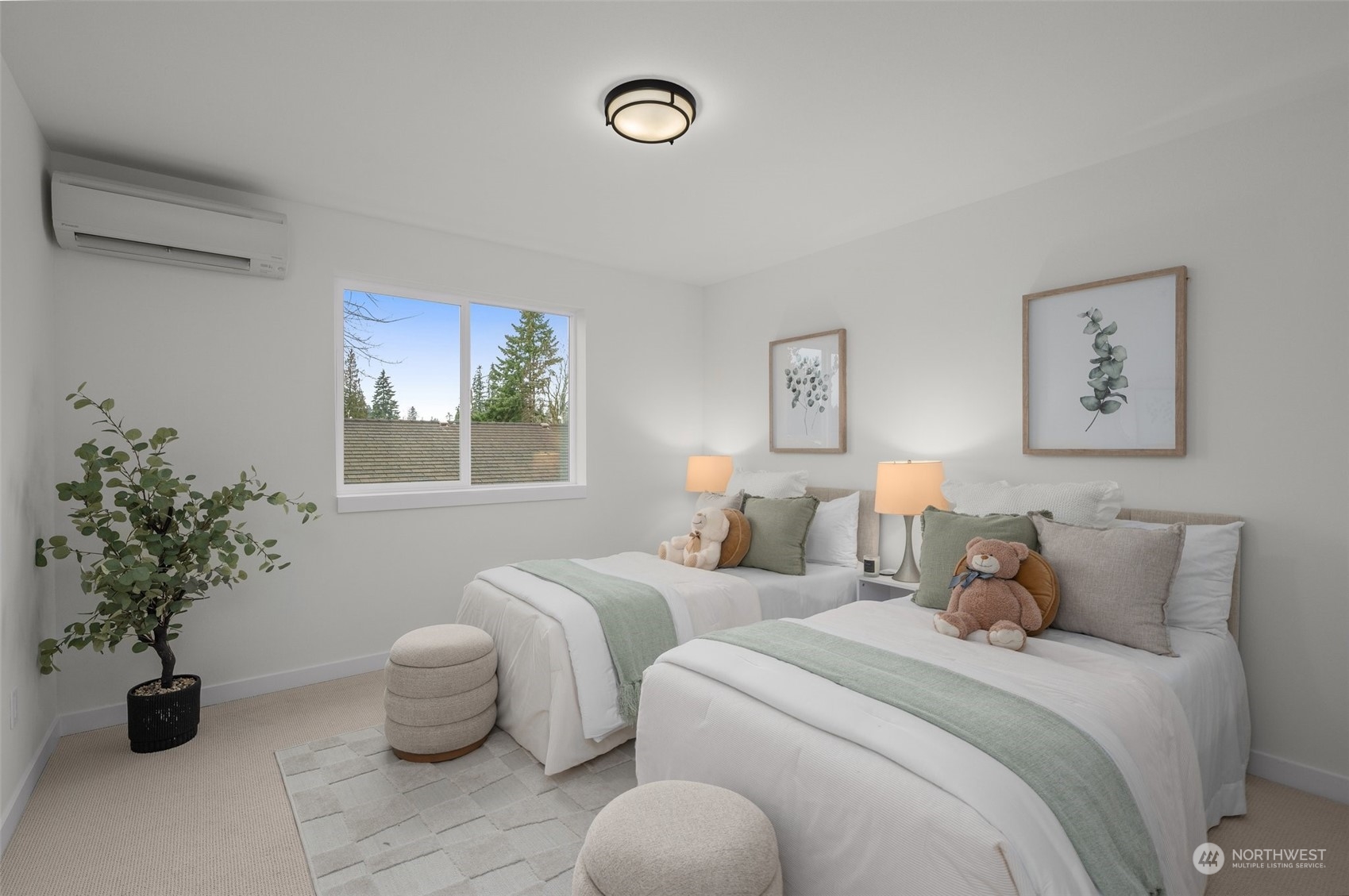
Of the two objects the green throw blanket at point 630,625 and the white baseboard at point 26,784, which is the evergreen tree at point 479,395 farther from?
the white baseboard at point 26,784

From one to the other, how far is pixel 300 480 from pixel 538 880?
8.22 feet

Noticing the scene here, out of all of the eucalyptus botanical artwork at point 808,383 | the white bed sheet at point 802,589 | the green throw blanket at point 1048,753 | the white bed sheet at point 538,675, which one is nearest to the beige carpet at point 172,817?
the white bed sheet at point 538,675

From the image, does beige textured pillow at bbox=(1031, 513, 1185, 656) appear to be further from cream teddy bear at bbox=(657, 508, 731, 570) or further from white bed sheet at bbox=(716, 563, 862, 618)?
cream teddy bear at bbox=(657, 508, 731, 570)

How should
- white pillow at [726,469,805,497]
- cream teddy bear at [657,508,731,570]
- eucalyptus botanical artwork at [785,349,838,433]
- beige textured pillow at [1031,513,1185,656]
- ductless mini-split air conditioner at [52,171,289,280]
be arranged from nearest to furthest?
beige textured pillow at [1031,513,1185,656] → ductless mini-split air conditioner at [52,171,289,280] → cream teddy bear at [657,508,731,570] → white pillow at [726,469,805,497] → eucalyptus botanical artwork at [785,349,838,433]

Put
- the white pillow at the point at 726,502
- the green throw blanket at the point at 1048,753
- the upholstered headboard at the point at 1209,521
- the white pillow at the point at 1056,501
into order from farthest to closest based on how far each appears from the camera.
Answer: the white pillow at the point at 726,502 < the white pillow at the point at 1056,501 < the upholstered headboard at the point at 1209,521 < the green throw blanket at the point at 1048,753

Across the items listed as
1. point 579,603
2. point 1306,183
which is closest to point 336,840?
point 579,603

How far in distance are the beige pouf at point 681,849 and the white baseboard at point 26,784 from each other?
2064mm

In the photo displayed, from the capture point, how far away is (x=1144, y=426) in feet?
9.20

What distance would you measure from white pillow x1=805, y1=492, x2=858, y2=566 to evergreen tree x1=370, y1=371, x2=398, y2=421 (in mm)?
2610

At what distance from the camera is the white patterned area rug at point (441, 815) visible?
6.39 feet

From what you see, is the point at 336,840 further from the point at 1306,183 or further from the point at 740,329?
the point at 1306,183

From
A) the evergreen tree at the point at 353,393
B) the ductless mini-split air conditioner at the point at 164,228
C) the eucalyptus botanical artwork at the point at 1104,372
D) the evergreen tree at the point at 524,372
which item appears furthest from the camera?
the evergreen tree at the point at 524,372

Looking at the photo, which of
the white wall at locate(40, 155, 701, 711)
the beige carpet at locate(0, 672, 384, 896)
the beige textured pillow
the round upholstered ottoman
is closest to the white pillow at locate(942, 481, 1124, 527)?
the beige textured pillow

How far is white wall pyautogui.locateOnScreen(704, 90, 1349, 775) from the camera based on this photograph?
2.37m
